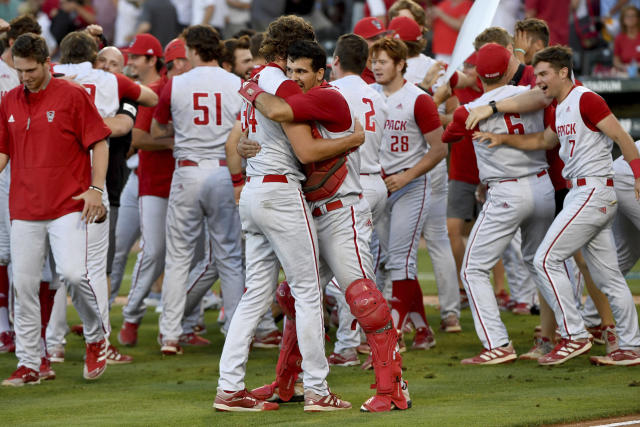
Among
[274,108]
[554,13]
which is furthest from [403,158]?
[554,13]

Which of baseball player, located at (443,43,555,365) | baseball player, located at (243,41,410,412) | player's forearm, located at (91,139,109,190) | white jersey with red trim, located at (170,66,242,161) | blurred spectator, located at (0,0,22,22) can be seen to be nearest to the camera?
baseball player, located at (243,41,410,412)

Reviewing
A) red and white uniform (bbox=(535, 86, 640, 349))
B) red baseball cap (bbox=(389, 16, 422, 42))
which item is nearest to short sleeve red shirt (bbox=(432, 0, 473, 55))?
red baseball cap (bbox=(389, 16, 422, 42))

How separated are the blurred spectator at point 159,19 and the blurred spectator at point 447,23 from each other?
3602 mm

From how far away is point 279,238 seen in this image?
5680mm

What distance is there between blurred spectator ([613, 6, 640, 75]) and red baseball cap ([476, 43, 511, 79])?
7.40 m

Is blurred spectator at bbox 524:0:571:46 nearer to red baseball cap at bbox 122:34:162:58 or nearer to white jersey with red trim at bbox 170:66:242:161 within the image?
red baseball cap at bbox 122:34:162:58

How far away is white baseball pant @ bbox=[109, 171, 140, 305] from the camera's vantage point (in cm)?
940

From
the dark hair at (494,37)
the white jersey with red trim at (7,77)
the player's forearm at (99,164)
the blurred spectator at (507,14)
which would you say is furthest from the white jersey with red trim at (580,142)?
the white jersey with red trim at (7,77)

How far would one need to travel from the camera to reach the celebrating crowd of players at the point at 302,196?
226 inches

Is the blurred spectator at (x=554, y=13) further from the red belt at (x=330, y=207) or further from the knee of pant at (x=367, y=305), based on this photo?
the knee of pant at (x=367, y=305)

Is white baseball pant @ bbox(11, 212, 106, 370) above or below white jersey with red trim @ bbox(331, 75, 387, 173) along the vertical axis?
below

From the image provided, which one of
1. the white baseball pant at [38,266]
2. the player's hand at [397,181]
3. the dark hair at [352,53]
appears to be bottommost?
the white baseball pant at [38,266]

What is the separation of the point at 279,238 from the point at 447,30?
29.0 ft

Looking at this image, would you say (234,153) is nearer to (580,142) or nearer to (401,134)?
(401,134)
